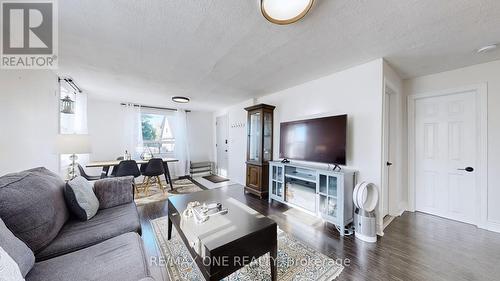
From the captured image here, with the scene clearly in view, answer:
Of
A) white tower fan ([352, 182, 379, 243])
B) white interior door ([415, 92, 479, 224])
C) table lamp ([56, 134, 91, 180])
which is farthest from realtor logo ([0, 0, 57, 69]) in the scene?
white interior door ([415, 92, 479, 224])

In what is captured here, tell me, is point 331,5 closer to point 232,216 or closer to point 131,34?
point 131,34

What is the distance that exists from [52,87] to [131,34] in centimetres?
197

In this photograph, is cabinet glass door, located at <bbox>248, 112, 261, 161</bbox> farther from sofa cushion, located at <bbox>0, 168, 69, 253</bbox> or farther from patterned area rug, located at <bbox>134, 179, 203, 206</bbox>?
sofa cushion, located at <bbox>0, 168, 69, 253</bbox>

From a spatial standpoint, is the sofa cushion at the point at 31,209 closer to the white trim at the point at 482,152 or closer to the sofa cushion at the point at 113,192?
the sofa cushion at the point at 113,192

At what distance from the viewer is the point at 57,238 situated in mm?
1342

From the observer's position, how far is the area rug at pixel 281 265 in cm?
153

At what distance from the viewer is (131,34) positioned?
1.73 meters

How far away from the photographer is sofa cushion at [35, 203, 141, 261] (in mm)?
1252

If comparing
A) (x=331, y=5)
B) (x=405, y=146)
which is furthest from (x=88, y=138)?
(x=405, y=146)

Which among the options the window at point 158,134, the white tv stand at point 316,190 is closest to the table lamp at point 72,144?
the window at point 158,134

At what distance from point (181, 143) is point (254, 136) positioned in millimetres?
2841

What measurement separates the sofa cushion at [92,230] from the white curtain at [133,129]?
344 cm

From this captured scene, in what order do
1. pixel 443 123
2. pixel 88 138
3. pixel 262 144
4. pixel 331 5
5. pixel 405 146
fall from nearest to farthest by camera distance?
pixel 331 5 → pixel 88 138 → pixel 443 123 → pixel 405 146 → pixel 262 144

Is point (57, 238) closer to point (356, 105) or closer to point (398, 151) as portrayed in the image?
point (356, 105)
